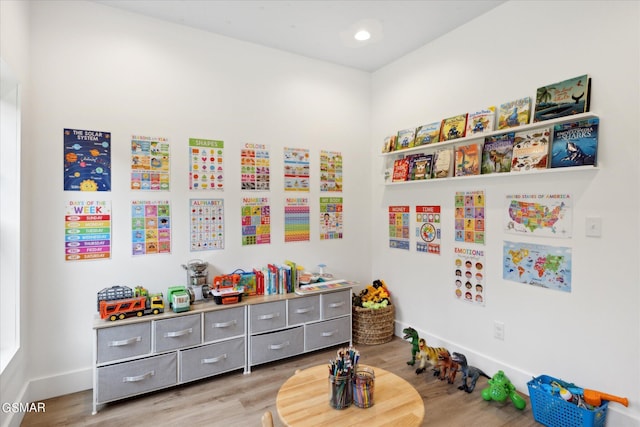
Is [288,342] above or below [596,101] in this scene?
below

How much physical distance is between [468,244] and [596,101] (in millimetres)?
1287

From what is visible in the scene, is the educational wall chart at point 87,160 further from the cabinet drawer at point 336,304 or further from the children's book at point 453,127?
the children's book at point 453,127

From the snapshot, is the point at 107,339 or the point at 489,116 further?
the point at 489,116

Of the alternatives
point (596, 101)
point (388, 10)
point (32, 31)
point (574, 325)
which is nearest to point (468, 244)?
point (574, 325)

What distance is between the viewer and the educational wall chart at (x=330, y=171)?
11.8 feet

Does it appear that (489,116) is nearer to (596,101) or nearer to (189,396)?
(596,101)

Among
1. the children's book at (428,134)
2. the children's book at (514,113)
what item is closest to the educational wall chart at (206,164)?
the children's book at (428,134)

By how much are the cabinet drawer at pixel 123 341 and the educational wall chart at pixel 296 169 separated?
1708mm

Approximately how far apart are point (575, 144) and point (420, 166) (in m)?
1.24

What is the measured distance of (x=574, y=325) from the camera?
2215 mm

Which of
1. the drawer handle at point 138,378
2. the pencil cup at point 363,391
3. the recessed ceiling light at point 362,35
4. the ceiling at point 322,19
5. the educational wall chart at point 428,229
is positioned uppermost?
the ceiling at point 322,19

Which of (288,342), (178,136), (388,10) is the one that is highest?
(388,10)

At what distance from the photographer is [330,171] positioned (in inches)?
143

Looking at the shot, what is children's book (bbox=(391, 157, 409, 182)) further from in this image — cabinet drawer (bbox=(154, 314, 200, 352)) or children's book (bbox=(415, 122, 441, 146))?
cabinet drawer (bbox=(154, 314, 200, 352))
